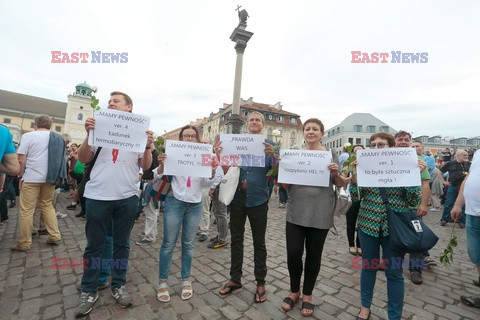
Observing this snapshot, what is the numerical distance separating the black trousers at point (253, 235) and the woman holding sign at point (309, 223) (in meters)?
0.36

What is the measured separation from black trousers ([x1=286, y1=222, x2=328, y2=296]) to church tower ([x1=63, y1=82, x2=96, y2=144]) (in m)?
71.9

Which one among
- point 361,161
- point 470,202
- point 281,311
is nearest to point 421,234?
point 361,161

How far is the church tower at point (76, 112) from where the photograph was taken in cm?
6225

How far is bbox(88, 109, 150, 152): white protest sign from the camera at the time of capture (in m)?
2.58

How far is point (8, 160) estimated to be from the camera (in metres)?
2.88

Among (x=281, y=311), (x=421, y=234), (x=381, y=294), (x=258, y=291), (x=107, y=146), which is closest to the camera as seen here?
(x=421, y=234)

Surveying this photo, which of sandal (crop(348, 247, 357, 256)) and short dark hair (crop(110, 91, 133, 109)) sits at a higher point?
short dark hair (crop(110, 91, 133, 109))

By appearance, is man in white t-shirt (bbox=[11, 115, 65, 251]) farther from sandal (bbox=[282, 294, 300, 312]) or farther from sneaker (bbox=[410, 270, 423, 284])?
sneaker (bbox=[410, 270, 423, 284])

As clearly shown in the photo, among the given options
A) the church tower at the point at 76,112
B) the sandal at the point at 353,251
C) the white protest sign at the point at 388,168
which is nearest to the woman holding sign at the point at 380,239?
the white protest sign at the point at 388,168

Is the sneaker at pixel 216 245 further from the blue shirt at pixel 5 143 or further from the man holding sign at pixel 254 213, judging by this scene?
the blue shirt at pixel 5 143

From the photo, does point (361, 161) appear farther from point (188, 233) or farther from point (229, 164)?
point (188, 233)

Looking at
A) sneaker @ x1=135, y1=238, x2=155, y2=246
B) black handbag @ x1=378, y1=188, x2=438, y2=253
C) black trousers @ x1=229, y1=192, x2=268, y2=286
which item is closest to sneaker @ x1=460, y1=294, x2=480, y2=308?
black handbag @ x1=378, y1=188, x2=438, y2=253

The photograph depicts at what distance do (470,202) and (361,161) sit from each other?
181cm

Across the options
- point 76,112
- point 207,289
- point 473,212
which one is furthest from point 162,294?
point 76,112
